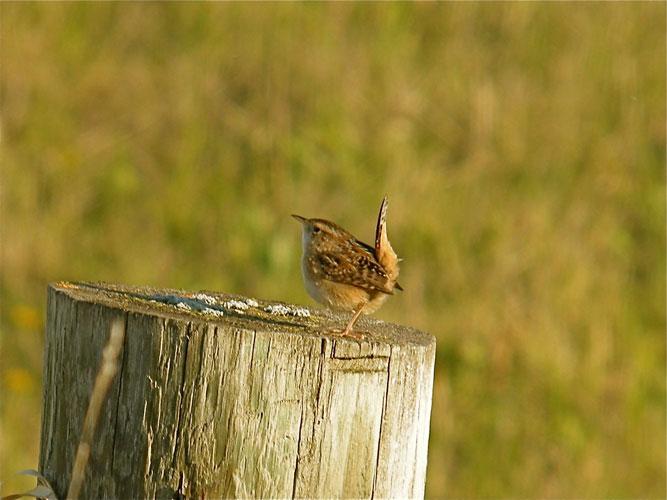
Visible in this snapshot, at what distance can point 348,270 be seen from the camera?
489 centimetres

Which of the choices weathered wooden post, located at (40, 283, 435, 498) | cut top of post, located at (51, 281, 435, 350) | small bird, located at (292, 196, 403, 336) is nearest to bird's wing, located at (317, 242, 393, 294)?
small bird, located at (292, 196, 403, 336)

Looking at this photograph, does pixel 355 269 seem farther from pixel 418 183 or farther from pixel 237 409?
pixel 418 183

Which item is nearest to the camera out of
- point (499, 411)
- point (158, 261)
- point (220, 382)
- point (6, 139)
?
point (220, 382)

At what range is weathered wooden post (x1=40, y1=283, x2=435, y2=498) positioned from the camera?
3570 millimetres

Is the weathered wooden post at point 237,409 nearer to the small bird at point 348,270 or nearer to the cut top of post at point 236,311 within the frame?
the cut top of post at point 236,311

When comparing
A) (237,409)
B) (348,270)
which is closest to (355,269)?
(348,270)

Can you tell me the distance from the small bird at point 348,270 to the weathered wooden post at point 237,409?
95cm

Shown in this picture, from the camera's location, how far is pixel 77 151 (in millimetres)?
11141

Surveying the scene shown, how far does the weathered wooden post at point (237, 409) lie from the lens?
3570 mm

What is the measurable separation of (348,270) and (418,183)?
20.5ft

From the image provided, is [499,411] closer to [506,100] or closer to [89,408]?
[506,100]

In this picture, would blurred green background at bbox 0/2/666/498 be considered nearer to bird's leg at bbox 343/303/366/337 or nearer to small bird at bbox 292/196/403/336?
small bird at bbox 292/196/403/336

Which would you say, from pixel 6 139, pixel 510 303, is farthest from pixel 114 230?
pixel 510 303

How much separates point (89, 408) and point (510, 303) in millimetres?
6513
